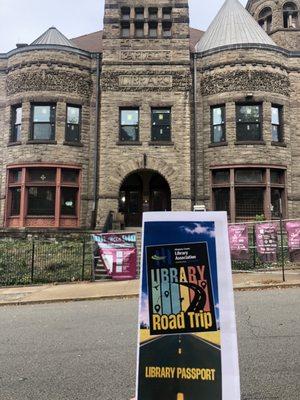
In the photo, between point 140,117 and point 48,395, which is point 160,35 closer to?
point 140,117

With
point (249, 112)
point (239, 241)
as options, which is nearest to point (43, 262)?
point (239, 241)

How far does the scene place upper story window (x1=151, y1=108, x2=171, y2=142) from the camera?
64.7 feet

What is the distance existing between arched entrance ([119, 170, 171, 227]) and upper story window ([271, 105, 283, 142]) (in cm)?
565

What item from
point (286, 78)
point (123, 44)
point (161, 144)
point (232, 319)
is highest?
point (123, 44)

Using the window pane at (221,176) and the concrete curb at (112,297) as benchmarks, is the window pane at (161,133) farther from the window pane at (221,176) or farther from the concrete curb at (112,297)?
the concrete curb at (112,297)

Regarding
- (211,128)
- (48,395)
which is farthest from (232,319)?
(211,128)

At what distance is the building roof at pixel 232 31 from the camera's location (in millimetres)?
20891

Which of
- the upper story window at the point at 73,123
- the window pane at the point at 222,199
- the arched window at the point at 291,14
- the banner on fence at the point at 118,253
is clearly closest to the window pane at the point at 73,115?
the upper story window at the point at 73,123

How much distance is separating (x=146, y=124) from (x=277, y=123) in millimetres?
6257

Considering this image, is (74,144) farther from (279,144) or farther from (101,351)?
(101,351)

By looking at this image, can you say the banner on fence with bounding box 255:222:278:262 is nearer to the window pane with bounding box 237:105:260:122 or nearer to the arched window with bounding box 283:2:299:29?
the window pane with bounding box 237:105:260:122

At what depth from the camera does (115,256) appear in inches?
539

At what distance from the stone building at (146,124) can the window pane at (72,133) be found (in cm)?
5

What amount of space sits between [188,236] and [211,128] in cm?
1747
